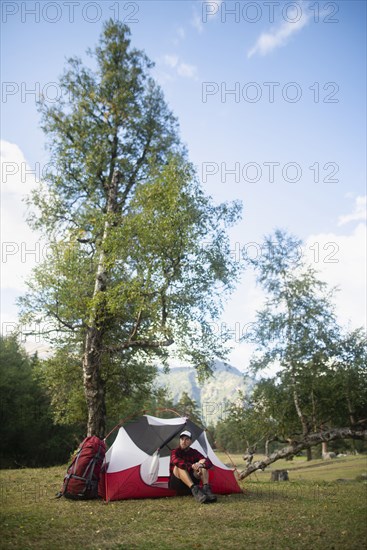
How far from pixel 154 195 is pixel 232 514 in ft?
31.6

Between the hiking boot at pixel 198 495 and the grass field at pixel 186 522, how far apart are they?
0.24 m

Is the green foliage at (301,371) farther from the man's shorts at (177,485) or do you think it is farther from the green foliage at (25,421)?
the green foliage at (25,421)

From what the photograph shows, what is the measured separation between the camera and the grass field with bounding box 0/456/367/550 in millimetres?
5691

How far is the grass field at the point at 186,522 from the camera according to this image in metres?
5.69

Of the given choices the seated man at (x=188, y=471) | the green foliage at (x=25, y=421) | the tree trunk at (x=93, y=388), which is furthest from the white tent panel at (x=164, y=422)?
the green foliage at (x=25, y=421)

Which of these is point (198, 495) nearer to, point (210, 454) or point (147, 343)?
point (210, 454)

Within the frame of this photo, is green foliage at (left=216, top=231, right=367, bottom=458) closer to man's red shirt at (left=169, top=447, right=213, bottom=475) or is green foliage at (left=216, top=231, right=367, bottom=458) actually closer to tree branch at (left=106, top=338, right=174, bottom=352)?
tree branch at (left=106, top=338, right=174, bottom=352)

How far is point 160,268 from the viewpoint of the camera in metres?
13.1

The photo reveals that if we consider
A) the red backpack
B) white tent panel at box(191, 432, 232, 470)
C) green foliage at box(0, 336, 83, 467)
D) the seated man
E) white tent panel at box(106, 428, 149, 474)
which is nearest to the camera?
the seated man

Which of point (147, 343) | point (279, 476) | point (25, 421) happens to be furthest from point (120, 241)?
point (25, 421)

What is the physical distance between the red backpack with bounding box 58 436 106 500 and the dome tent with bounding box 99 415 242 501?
27 centimetres

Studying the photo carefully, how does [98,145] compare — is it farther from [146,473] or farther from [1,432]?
[1,432]

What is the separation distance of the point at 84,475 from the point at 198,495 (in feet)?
8.60

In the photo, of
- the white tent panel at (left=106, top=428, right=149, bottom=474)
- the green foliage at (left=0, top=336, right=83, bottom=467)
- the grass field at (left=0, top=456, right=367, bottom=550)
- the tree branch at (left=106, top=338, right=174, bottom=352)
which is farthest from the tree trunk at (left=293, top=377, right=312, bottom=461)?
the green foliage at (left=0, top=336, right=83, bottom=467)
